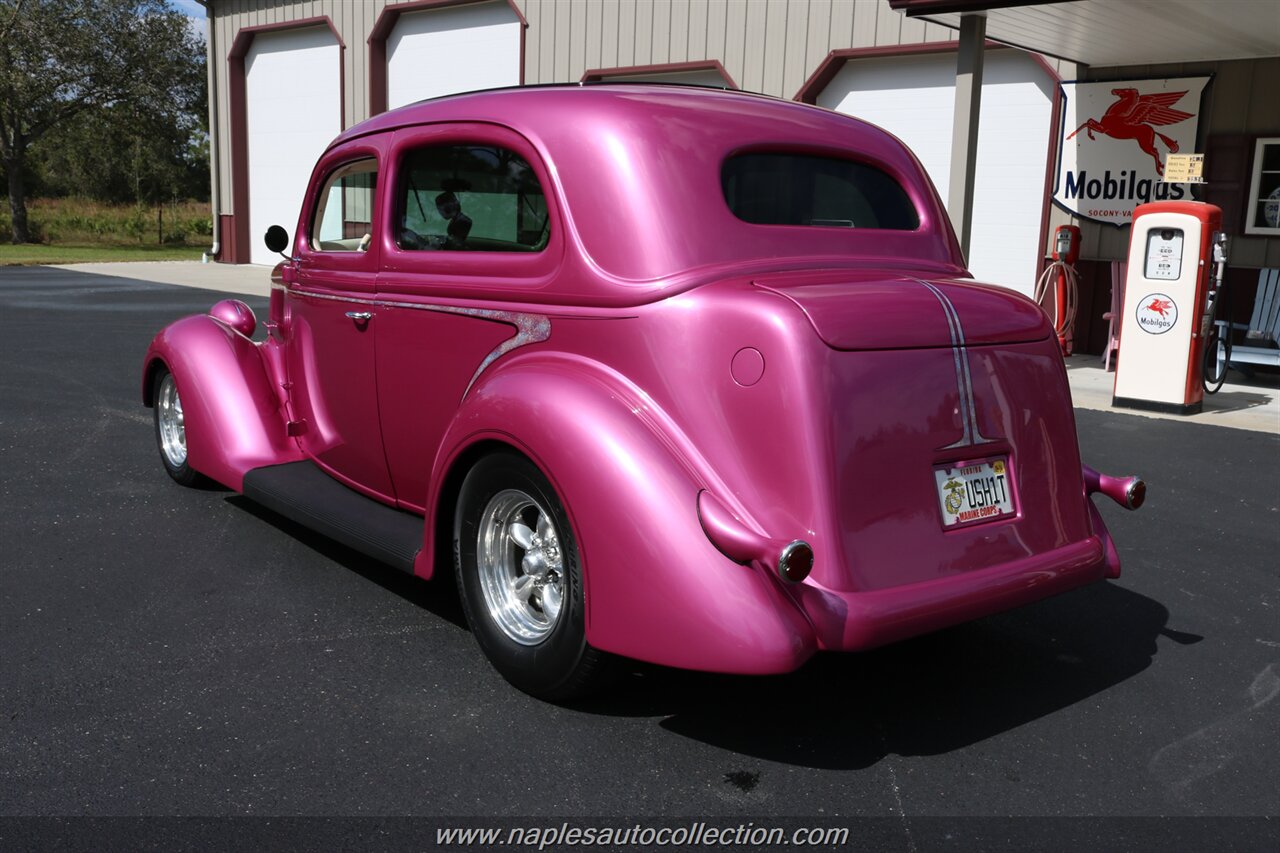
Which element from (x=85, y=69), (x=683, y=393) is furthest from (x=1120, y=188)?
(x=85, y=69)

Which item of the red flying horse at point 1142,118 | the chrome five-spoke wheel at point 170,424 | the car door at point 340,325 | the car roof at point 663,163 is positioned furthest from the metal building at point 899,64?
the chrome five-spoke wheel at point 170,424

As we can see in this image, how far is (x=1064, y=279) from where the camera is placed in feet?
37.2

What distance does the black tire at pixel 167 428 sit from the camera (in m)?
5.61

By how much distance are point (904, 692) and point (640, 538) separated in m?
1.15

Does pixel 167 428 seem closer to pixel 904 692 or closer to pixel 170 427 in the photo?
pixel 170 427

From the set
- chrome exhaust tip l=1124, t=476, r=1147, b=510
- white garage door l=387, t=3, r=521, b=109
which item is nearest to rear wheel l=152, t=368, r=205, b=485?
chrome exhaust tip l=1124, t=476, r=1147, b=510

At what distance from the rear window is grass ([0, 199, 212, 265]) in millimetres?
24733

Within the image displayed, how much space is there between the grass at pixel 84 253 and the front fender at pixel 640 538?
22089mm

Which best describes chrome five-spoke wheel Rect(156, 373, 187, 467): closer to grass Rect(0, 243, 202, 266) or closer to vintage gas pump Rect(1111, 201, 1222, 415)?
vintage gas pump Rect(1111, 201, 1222, 415)

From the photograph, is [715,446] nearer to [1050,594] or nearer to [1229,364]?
[1050,594]

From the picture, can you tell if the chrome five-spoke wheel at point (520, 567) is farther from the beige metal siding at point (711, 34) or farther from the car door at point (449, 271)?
the beige metal siding at point (711, 34)

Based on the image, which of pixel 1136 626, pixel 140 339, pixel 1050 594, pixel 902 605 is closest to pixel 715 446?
pixel 902 605

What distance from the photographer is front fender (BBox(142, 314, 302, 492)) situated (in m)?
4.82

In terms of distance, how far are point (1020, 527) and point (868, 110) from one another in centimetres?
1075
